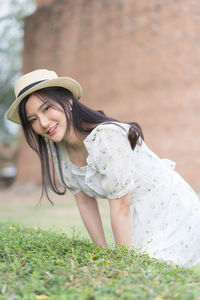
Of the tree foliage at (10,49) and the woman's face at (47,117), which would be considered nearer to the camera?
the woman's face at (47,117)

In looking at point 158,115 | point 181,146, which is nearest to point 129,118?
point 158,115

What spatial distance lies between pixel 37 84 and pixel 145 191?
1072 millimetres

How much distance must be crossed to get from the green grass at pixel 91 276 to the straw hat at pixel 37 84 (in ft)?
3.25

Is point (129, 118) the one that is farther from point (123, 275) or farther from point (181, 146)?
point (123, 275)

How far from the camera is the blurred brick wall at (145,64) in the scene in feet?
36.2

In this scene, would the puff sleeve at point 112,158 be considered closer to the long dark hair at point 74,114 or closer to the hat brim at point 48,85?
the long dark hair at point 74,114

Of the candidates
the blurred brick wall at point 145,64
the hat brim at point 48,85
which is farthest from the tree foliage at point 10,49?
the hat brim at point 48,85

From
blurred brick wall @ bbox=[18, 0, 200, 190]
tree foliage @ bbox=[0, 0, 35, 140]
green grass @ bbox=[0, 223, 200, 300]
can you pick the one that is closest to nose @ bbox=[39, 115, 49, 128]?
green grass @ bbox=[0, 223, 200, 300]

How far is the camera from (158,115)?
37.4ft

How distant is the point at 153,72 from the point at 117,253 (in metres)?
9.61

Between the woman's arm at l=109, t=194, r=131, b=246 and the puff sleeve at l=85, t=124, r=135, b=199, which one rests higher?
the puff sleeve at l=85, t=124, r=135, b=199

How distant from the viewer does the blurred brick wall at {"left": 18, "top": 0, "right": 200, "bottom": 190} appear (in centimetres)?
1103

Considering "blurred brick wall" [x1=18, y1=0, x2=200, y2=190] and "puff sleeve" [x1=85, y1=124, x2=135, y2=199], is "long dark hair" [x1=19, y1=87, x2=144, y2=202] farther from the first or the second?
"blurred brick wall" [x1=18, y1=0, x2=200, y2=190]

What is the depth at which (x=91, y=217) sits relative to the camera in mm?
3057
